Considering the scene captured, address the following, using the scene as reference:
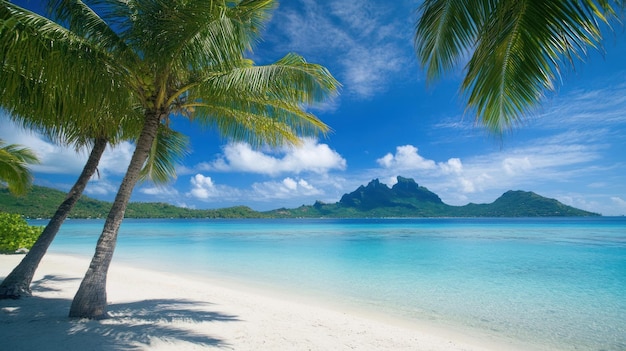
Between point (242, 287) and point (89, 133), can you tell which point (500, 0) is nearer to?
point (89, 133)

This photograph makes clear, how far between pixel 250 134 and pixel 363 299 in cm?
494

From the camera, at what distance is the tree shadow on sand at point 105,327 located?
360cm

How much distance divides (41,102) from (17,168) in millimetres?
7491

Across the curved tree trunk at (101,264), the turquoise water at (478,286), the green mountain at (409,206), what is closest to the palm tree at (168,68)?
the curved tree trunk at (101,264)

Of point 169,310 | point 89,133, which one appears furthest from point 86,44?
point 169,310

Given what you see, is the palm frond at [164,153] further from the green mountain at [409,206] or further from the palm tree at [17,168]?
the green mountain at [409,206]

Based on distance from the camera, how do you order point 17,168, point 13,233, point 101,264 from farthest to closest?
point 13,233 → point 17,168 → point 101,264

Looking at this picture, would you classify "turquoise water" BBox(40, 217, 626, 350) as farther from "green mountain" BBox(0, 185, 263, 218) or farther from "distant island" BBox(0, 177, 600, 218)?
"distant island" BBox(0, 177, 600, 218)

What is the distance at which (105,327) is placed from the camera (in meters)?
4.08

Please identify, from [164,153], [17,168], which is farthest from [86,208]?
[164,153]

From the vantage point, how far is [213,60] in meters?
4.27

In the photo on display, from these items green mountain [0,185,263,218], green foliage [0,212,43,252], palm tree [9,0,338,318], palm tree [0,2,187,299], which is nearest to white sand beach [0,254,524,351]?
palm tree [9,0,338,318]

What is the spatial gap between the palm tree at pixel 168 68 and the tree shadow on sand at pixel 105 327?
37 cm

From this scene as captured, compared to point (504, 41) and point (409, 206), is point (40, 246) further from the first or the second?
point (409, 206)
